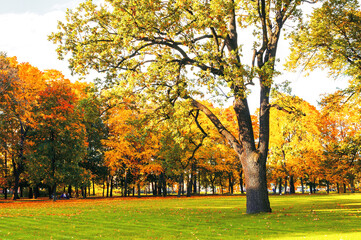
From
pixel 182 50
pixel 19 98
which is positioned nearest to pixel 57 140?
pixel 19 98

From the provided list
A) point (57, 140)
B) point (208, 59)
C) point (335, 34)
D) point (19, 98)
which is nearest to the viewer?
point (208, 59)

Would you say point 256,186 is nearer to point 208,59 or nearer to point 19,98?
point 208,59

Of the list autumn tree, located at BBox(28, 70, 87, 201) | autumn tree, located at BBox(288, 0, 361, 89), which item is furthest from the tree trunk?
autumn tree, located at BBox(28, 70, 87, 201)

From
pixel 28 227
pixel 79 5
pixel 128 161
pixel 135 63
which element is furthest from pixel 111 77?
pixel 128 161

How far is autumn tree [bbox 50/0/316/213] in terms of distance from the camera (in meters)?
16.1

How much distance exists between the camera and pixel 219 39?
20.9 meters

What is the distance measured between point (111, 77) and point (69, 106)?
22048 mm

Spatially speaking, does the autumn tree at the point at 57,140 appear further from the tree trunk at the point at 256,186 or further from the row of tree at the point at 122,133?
the tree trunk at the point at 256,186

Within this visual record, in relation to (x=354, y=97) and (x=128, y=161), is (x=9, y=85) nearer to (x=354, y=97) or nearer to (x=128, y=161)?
(x=128, y=161)

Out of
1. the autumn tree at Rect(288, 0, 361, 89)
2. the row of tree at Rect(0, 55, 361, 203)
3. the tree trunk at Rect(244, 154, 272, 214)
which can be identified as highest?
the autumn tree at Rect(288, 0, 361, 89)

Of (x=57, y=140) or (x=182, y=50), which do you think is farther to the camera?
(x=57, y=140)

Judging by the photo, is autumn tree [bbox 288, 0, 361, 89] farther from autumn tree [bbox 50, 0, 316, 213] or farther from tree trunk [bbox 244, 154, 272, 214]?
tree trunk [bbox 244, 154, 272, 214]

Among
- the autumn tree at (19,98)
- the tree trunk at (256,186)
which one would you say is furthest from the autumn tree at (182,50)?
the autumn tree at (19,98)

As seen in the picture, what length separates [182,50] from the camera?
776 inches
